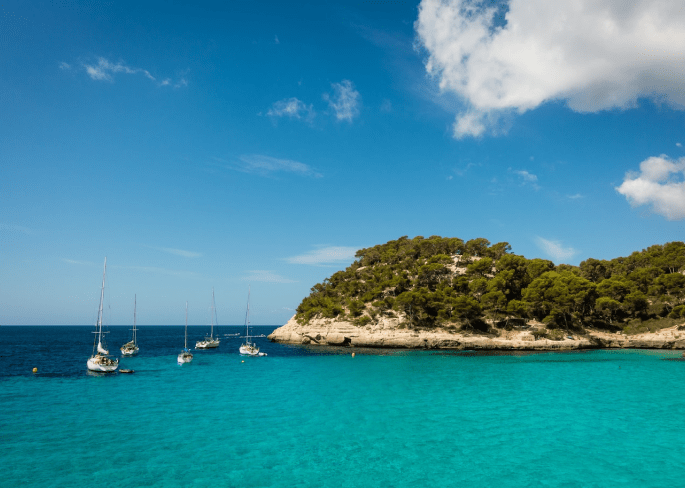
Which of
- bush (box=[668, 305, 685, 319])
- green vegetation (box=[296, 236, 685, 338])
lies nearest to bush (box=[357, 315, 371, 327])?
green vegetation (box=[296, 236, 685, 338])

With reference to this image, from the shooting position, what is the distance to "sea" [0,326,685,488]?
15.3m

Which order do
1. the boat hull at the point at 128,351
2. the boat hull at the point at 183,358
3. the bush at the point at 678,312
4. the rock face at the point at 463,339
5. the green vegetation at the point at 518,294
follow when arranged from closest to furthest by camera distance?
the boat hull at the point at 183,358
the boat hull at the point at 128,351
the rock face at the point at 463,339
the bush at the point at 678,312
the green vegetation at the point at 518,294

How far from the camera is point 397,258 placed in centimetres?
9725

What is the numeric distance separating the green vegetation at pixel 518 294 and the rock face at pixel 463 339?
2.32 meters

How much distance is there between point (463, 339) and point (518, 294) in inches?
763

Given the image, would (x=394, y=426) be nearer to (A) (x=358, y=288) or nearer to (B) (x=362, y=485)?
(B) (x=362, y=485)

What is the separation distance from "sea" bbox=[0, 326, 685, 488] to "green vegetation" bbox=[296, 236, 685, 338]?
29.8 meters

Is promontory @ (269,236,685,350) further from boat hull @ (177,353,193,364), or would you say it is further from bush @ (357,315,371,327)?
boat hull @ (177,353,193,364)

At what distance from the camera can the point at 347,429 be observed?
2125cm

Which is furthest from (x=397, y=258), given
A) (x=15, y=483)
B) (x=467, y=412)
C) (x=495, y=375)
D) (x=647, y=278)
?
(x=15, y=483)

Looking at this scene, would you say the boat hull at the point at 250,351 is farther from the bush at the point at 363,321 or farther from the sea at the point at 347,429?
the sea at the point at 347,429

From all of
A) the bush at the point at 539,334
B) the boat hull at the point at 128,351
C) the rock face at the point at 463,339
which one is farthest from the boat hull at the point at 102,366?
the bush at the point at 539,334

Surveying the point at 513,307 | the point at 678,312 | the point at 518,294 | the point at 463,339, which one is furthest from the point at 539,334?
the point at 678,312

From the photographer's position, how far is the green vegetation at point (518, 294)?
68375 millimetres
